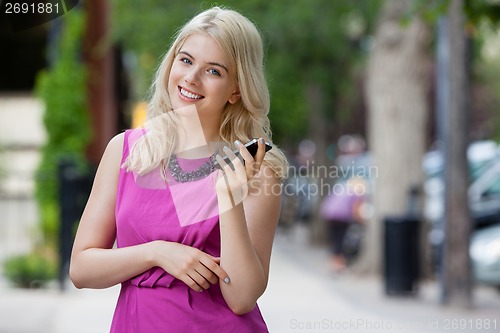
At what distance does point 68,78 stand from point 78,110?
0.51 m

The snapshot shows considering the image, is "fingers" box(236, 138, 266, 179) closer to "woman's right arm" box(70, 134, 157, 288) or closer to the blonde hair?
the blonde hair

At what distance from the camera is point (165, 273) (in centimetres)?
253

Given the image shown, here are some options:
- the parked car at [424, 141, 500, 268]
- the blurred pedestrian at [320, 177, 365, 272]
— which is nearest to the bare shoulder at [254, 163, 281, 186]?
the parked car at [424, 141, 500, 268]

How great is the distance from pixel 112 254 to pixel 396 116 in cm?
1138

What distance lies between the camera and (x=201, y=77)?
2605 millimetres

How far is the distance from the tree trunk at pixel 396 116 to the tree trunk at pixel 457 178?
112 inches

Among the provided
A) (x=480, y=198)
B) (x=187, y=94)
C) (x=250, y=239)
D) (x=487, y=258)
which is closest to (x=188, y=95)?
(x=187, y=94)

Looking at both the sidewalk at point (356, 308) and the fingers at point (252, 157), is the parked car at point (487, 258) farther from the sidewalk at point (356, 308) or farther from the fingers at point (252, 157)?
the fingers at point (252, 157)

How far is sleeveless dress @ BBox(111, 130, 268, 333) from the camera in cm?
251

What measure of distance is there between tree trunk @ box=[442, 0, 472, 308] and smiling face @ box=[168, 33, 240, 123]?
8076mm

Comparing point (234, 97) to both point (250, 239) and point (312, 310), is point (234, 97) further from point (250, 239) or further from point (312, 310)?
point (312, 310)

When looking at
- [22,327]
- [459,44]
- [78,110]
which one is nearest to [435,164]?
[78,110]

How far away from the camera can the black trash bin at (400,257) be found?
11.3m

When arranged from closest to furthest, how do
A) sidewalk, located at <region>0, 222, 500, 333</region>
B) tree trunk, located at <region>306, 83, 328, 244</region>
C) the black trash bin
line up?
sidewalk, located at <region>0, 222, 500, 333</region> < the black trash bin < tree trunk, located at <region>306, 83, 328, 244</region>
